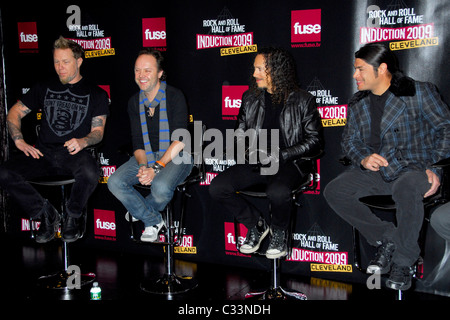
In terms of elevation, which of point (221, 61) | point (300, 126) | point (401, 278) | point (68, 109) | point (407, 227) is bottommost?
point (401, 278)

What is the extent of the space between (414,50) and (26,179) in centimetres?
279

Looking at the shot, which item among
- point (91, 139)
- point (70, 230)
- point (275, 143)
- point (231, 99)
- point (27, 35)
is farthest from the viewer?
point (27, 35)

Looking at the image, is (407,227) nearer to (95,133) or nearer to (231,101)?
(231,101)

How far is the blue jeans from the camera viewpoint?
3258 millimetres

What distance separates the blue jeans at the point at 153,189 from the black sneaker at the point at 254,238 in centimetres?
57

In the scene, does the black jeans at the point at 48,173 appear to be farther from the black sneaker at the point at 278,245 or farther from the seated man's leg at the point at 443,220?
Answer: the seated man's leg at the point at 443,220

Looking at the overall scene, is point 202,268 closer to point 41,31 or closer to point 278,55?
point 278,55

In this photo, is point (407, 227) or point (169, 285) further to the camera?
point (169, 285)

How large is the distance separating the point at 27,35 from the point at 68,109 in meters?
1.31

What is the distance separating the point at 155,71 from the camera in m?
3.49

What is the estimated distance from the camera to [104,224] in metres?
4.54

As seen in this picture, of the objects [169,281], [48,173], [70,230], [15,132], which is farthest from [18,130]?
Result: [169,281]

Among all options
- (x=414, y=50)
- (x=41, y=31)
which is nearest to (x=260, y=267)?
(x=414, y=50)
